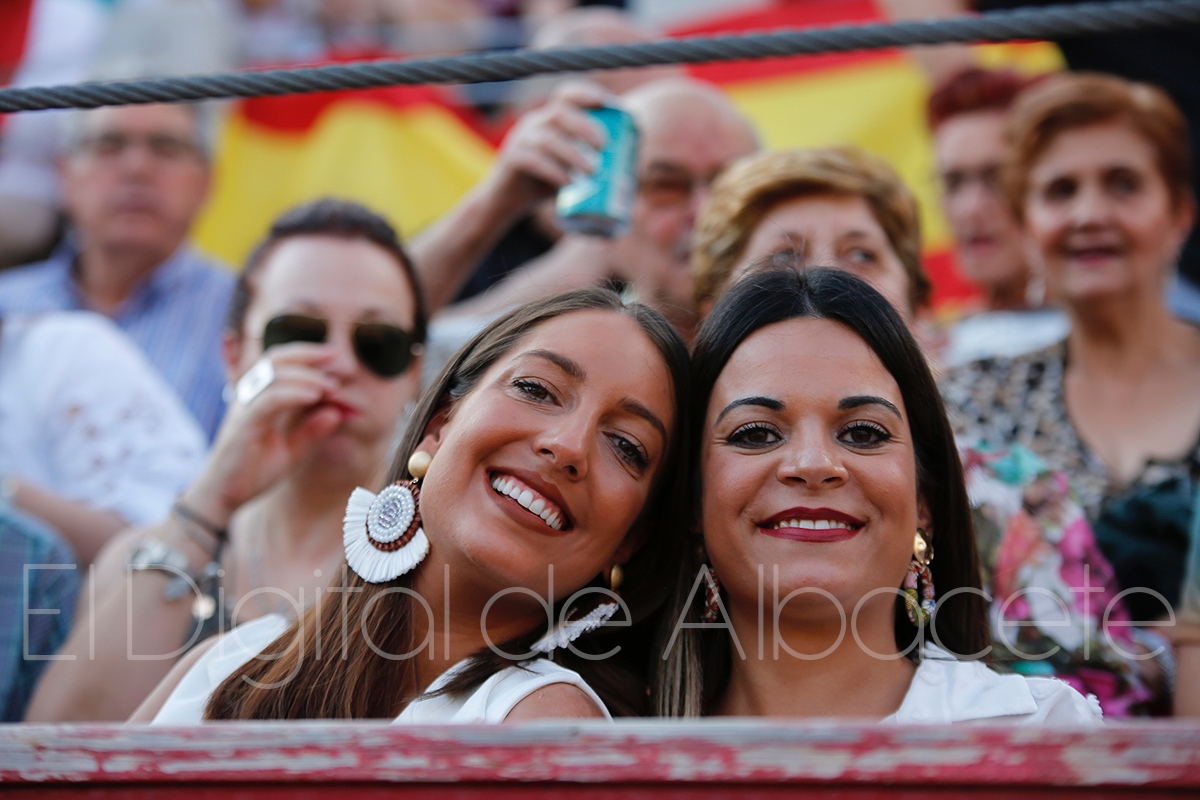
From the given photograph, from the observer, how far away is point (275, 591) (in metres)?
2.81

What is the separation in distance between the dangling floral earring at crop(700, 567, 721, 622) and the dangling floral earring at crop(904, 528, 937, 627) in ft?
1.00

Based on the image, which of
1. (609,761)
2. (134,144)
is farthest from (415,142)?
(609,761)

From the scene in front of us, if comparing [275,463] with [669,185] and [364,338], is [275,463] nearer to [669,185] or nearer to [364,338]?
[364,338]

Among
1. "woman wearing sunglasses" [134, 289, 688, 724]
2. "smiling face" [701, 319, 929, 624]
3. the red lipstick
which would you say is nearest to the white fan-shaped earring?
"woman wearing sunglasses" [134, 289, 688, 724]

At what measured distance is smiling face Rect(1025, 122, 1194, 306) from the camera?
128 inches

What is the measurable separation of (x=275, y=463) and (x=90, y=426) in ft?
2.46

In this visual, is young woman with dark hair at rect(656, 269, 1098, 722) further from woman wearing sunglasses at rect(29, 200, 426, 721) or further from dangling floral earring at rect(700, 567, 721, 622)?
woman wearing sunglasses at rect(29, 200, 426, 721)

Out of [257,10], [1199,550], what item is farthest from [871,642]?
[257,10]

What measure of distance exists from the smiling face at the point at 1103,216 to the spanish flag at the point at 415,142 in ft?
6.97

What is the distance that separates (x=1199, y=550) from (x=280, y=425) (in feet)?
6.25

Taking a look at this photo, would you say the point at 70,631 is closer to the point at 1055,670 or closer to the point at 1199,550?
the point at 1055,670

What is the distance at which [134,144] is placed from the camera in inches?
169

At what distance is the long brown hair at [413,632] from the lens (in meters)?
2.04

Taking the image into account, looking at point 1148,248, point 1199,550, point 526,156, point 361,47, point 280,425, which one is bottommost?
point 1199,550
